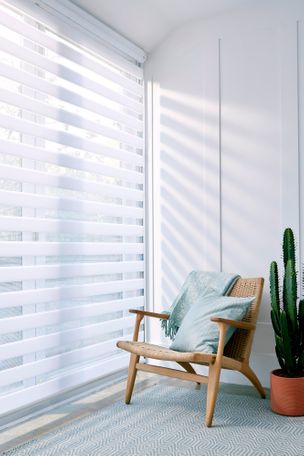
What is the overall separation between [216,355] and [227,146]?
62.4 inches

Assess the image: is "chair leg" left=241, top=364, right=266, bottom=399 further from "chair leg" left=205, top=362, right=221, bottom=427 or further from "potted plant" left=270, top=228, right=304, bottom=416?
"chair leg" left=205, top=362, right=221, bottom=427

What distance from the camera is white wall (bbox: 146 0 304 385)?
144 inches

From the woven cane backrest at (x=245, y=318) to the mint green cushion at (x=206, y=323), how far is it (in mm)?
102

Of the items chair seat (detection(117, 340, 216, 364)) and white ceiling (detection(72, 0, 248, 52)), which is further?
white ceiling (detection(72, 0, 248, 52))

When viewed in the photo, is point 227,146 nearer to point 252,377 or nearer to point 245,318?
point 245,318

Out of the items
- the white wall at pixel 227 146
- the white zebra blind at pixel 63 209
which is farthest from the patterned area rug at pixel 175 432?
the white wall at pixel 227 146

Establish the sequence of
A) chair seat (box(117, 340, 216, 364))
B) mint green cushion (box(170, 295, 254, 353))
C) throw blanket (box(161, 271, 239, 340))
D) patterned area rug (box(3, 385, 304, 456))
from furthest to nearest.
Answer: throw blanket (box(161, 271, 239, 340)) < mint green cushion (box(170, 295, 254, 353)) < chair seat (box(117, 340, 216, 364)) < patterned area rug (box(3, 385, 304, 456))

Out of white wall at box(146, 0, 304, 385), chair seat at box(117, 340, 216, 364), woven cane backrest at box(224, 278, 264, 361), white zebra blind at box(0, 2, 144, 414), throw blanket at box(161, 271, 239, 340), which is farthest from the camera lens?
white wall at box(146, 0, 304, 385)

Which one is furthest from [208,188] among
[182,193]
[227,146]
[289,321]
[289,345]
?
[289,345]

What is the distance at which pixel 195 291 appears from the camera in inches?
141

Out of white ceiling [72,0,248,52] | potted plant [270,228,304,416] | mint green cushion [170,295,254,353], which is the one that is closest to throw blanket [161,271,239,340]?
mint green cushion [170,295,254,353]

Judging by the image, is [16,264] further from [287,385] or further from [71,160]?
[287,385]

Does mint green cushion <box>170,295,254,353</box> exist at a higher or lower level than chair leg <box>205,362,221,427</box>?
higher

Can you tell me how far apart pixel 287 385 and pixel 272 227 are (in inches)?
43.2
